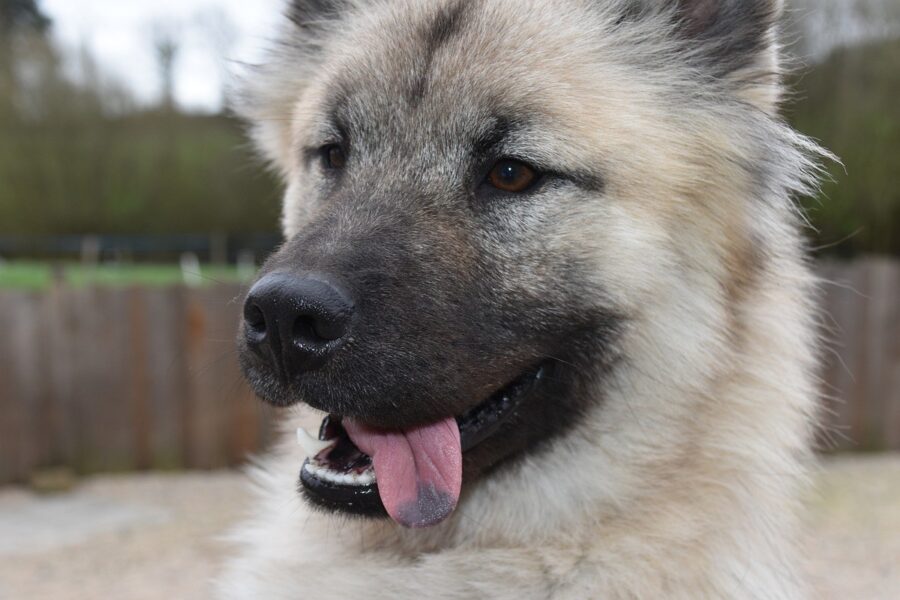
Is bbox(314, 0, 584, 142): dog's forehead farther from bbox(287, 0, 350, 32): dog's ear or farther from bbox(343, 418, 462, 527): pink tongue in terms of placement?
bbox(343, 418, 462, 527): pink tongue

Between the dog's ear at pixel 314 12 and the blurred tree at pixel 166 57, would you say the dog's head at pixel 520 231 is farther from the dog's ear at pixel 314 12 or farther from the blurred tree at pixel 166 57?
the blurred tree at pixel 166 57

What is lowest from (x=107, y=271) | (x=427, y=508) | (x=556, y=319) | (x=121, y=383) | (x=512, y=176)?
(x=107, y=271)

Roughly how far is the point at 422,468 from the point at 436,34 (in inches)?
53.5

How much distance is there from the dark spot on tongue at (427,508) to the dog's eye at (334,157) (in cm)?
112

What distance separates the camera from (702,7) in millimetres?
2873

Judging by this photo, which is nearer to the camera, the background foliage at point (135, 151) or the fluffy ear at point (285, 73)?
the fluffy ear at point (285, 73)

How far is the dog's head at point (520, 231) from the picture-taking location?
2306 mm

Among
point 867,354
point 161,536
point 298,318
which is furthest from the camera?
point 867,354

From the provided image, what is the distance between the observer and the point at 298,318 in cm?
215

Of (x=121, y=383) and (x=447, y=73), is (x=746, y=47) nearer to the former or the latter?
(x=447, y=73)

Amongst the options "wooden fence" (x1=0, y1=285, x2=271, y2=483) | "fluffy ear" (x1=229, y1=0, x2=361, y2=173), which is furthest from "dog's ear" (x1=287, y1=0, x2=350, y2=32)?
"wooden fence" (x1=0, y1=285, x2=271, y2=483)

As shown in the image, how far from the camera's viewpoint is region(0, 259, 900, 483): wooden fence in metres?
7.47

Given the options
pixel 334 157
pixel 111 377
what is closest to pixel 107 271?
pixel 111 377

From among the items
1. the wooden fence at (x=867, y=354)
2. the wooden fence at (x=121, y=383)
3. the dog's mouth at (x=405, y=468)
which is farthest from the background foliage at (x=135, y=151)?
the dog's mouth at (x=405, y=468)
